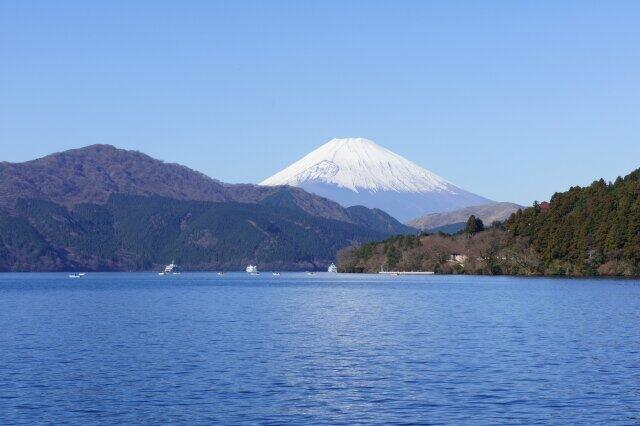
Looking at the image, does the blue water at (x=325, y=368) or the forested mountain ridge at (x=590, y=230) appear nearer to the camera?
the blue water at (x=325, y=368)

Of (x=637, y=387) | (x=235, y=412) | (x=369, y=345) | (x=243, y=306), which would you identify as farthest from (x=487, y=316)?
(x=235, y=412)

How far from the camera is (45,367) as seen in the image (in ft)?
160

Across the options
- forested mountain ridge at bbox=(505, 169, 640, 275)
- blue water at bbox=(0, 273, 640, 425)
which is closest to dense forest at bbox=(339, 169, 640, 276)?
forested mountain ridge at bbox=(505, 169, 640, 275)

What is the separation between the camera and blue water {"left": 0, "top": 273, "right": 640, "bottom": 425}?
3659 cm

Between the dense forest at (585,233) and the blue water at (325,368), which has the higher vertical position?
the dense forest at (585,233)

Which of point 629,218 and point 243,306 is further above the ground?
point 629,218

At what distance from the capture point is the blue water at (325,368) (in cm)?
3659

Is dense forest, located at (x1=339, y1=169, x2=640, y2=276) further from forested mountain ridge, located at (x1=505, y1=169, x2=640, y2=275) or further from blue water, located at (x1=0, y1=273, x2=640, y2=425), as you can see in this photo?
blue water, located at (x1=0, y1=273, x2=640, y2=425)

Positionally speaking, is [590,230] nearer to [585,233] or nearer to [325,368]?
[585,233]

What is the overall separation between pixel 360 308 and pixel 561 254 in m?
94.7

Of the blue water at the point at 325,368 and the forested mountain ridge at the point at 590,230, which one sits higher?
the forested mountain ridge at the point at 590,230

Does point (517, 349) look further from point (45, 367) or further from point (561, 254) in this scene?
point (561, 254)

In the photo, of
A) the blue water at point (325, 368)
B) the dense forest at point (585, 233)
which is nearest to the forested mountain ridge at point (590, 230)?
the dense forest at point (585, 233)

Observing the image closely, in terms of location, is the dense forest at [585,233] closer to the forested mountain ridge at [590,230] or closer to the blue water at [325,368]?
the forested mountain ridge at [590,230]
